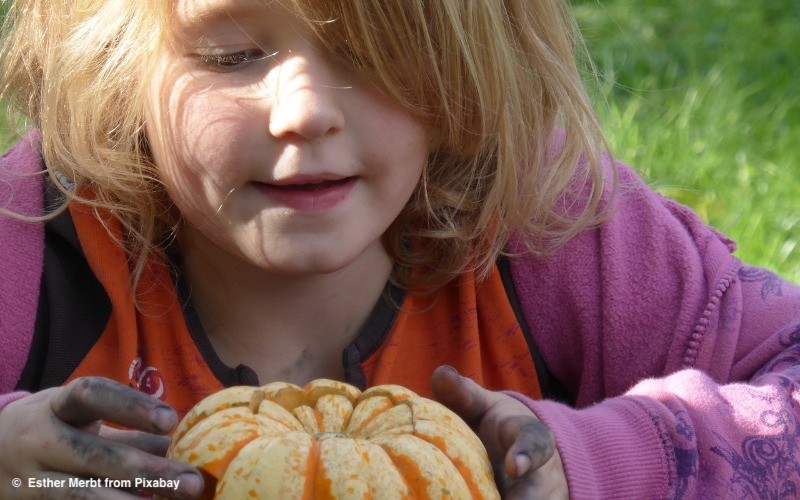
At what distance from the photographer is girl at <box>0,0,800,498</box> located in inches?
80.7

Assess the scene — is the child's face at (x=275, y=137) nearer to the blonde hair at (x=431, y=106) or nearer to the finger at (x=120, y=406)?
the blonde hair at (x=431, y=106)

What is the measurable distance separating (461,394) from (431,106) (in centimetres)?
67

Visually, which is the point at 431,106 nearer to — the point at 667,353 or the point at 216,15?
the point at 216,15

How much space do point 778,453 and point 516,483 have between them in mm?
721

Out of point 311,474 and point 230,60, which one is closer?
point 311,474

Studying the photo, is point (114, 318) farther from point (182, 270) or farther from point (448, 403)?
point (448, 403)

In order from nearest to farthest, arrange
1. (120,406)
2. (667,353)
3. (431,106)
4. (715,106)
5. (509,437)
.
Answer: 1. (120,406)
2. (509,437)
3. (431,106)
4. (667,353)
5. (715,106)

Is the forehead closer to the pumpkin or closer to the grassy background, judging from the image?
the pumpkin

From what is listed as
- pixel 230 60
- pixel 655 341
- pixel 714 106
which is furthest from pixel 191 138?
pixel 714 106

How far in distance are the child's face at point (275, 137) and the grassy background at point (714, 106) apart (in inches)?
41.8

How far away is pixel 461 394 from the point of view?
1822 mm

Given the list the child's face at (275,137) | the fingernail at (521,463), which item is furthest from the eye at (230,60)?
the fingernail at (521,463)

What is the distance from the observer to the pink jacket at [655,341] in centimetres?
206

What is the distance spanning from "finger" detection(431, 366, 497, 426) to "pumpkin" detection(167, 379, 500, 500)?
0.09m
